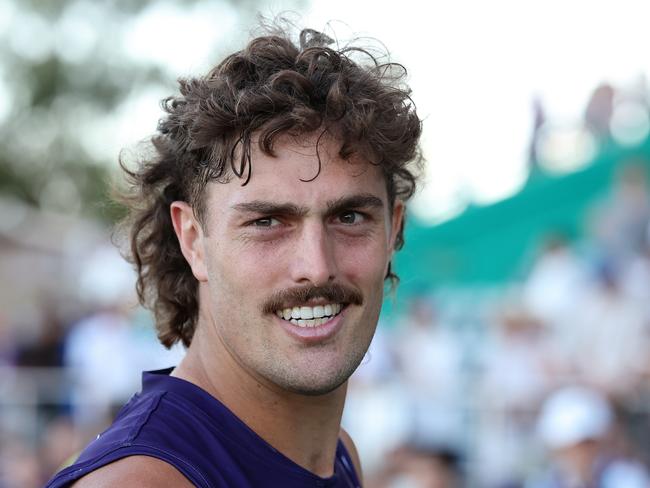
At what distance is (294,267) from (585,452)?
445 centimetres

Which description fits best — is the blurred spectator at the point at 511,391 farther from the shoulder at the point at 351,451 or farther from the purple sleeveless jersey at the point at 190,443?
the purple sleeveless jersey at the point at 190,443

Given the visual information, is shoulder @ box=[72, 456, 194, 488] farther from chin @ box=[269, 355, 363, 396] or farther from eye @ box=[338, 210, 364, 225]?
eye @ box=[338, 210, 364, 225]

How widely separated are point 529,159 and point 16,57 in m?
25.5

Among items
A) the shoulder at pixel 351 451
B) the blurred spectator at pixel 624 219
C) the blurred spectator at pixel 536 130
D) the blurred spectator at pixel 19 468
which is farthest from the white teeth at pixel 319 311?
the blurred spectator at pixel 536 130

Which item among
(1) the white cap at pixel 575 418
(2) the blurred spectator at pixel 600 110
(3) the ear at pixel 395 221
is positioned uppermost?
(2) the blurred spectator at pixel 600 110

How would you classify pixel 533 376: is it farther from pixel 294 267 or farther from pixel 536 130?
pixel 294 267

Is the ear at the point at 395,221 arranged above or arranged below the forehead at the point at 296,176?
above

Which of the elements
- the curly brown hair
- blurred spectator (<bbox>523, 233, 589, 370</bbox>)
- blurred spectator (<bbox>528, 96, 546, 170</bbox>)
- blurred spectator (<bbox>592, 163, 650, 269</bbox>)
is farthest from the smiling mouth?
blurred spectator (<bbox>528, 96, 546, 170</bbox>)

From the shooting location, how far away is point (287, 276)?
2.59m

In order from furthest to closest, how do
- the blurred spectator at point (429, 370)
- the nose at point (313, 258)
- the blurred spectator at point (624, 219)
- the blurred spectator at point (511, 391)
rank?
the blurred spectator at point (624, 219), the blurred spectator at point (429, 370), the blurred spectator at point (511, 391), the nose at point (313, 258)

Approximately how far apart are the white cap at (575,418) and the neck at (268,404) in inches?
158

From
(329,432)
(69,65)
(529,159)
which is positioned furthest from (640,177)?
(69,65)

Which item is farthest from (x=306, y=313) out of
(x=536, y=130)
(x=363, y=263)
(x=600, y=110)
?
(x=536, y=130)

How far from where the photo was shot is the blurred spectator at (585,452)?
637 cm
